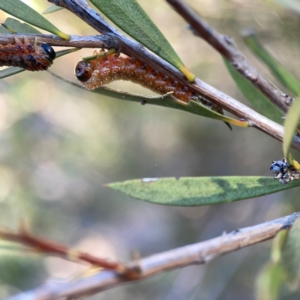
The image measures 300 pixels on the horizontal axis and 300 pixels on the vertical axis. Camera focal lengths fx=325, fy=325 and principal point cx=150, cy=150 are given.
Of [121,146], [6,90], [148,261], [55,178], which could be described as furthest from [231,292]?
[148,261]

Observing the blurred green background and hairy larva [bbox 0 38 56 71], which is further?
the blurred green background

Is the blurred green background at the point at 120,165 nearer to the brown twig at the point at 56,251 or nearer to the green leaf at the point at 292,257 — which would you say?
the green leaf at the point at 292,257

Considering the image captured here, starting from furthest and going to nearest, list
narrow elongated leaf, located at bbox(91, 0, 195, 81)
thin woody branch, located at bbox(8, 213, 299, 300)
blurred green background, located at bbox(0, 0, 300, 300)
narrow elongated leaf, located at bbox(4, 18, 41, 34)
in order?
blurred green background, located at bbox(0, 0, 300, 300) → narrow elongated leaf, located at bbox(4, 18, 41, 34) → narrow elongated leaf, located at bbox(91, 0, 195, 81) → thin woody branch, located at bbox(8, 213, 299, 300)

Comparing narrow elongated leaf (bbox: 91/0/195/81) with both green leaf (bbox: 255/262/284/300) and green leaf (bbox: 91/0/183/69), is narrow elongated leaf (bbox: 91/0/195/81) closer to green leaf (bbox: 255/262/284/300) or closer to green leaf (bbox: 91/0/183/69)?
green leaf (bbox: 91/0/183/69)

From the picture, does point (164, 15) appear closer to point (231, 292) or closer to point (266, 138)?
point (266, 138)

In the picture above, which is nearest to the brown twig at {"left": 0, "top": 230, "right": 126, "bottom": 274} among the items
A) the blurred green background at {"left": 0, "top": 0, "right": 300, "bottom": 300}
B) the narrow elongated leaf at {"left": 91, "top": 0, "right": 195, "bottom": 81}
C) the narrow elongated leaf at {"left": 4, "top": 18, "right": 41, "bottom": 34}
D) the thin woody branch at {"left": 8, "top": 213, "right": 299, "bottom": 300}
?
the thin woody branch at {"left": 8, "top": 213, "right": 299, "bottom": 300}
